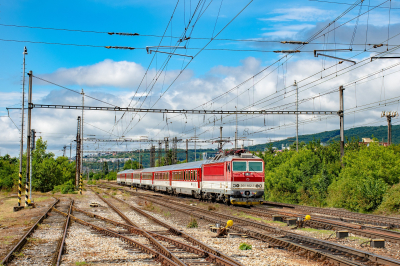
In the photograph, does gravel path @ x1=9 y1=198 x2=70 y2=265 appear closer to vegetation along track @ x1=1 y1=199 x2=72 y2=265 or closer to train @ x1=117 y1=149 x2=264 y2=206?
vegetation along track @ x1=1 y1=199 x2=72 y2=265

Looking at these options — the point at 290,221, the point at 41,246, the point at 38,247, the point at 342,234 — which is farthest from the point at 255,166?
the point at 38,247

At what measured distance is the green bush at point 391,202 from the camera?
70.9 ft

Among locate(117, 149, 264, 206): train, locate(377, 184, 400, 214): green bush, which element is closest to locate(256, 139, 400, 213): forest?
locate(377, 184, 400, 214): green bush

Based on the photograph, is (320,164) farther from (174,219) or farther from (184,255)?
(184,255)

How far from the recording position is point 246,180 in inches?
1020

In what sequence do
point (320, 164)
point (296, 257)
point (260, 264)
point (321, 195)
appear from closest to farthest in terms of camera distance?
point (260, 264) < point (296, 257) < point (321, 195) < point (320, 164)

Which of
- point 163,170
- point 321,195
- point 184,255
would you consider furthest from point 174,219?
point 163,170

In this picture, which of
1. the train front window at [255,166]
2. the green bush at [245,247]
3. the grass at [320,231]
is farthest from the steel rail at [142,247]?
the train front window at [255,166]

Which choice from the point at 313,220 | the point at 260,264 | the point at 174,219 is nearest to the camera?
the point at 260,264

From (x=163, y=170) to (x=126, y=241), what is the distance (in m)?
34.4

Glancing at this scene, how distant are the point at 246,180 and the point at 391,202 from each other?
8.73 metres

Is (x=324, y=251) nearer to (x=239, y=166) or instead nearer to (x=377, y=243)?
(x=377, y=243)

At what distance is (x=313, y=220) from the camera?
56.3 feet

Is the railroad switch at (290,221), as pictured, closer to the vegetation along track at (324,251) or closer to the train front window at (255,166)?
the vegetation along track at (324,251)
